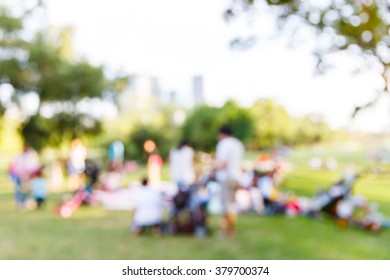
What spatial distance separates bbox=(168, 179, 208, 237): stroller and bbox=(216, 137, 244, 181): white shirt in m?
0.49

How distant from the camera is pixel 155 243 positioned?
14.5ft

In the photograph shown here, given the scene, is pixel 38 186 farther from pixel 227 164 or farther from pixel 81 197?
pixel 227 164

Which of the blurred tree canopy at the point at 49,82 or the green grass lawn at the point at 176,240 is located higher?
the blurred tree canopy at the point at 49,82

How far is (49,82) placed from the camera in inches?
440

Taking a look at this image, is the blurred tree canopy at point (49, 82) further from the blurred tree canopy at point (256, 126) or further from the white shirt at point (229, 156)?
the white shirt at point (229, 156)

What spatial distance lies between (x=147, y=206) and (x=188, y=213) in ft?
1.46

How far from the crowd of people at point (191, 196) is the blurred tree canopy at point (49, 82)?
362cm

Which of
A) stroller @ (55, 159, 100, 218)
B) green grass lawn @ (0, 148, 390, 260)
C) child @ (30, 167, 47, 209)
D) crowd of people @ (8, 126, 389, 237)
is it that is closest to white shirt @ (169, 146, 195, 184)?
crowd of people @ (8, 126, 389, 237)

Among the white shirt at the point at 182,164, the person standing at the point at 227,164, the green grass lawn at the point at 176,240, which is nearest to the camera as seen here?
the green grass lawn at the point at 176,240

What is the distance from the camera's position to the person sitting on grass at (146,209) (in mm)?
4809

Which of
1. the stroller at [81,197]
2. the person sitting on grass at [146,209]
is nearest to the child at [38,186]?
the stroller at [81,197]

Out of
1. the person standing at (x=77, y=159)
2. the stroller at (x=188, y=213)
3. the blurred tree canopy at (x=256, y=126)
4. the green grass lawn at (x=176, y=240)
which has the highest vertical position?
the blurred tree canopy at (x=256, y=126)

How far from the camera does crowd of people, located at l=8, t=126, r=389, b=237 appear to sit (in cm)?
457
